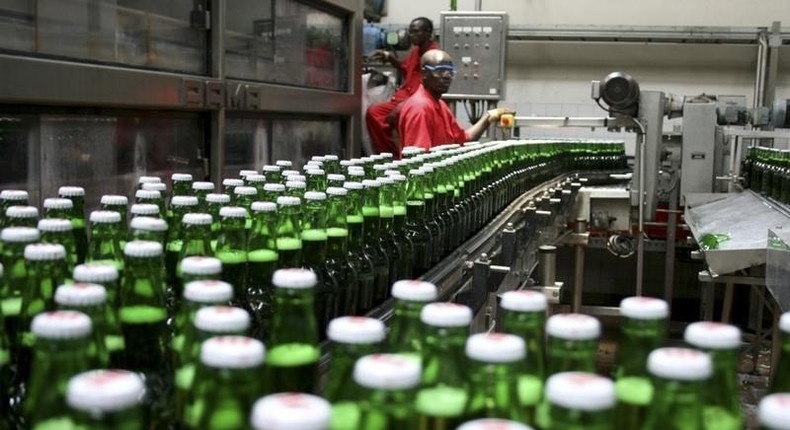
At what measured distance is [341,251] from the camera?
58.4 inches

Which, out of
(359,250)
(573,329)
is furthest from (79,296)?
(359,250)

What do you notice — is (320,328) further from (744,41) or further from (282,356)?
(744,41)

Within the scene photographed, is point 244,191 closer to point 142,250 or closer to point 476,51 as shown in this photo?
point 142,250

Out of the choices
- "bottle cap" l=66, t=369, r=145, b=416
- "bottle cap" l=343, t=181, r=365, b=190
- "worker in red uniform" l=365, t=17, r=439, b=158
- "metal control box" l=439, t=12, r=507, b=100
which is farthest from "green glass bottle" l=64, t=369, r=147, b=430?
"metal control box" l=439, t=12, r=507, b=100

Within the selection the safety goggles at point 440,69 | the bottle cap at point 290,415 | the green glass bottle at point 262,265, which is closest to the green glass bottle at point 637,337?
the bottle cap at point 290,415

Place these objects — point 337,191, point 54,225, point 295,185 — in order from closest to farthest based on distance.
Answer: point 54,225, point 337,191, point 295,185

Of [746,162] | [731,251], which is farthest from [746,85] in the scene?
[731,251]

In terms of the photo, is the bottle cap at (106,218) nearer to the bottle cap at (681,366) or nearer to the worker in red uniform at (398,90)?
the bottle cap at (681,366)

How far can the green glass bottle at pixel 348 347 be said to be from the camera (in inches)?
29.6

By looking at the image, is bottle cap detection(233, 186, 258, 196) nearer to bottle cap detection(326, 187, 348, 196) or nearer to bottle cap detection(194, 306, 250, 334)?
bottle cap detection(326, 187, 348, 196)

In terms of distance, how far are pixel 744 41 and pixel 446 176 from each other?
5.94 metres

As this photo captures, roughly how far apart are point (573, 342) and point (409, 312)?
0.66ft

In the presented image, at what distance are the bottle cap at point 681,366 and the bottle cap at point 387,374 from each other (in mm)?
207

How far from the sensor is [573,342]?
2.58 ft
